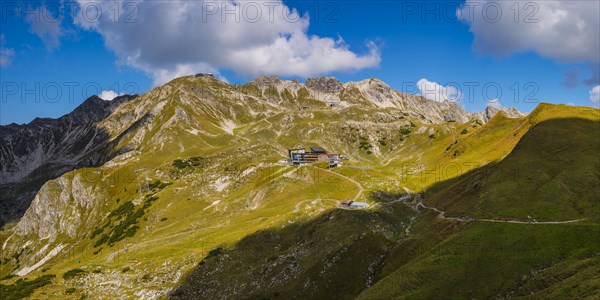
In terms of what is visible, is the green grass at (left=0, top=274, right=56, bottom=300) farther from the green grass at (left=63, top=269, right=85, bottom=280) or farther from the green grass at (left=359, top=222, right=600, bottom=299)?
the green grass at (left=359, top=222, right=600, bottom=299)

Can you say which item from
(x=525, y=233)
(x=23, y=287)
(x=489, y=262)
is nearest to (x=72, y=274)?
(x=23, y=287)

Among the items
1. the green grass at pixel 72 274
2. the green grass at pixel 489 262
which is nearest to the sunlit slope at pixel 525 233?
the green grass at pixel 489 262

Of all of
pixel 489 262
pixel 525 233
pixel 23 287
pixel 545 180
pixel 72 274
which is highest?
pixel 545 180

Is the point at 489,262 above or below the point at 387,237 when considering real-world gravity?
below

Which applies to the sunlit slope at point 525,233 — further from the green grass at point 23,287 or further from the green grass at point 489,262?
the green grass at point 23,287

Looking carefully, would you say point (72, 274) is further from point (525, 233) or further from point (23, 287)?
point (525, 233)


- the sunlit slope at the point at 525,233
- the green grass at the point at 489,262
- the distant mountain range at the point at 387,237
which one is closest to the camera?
the sunlit slope at the point at 525,233

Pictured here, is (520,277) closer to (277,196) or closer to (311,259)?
(311,259)

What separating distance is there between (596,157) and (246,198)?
120m

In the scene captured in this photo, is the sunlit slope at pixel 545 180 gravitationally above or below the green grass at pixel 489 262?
above

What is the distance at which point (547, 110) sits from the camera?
133875 millimetres

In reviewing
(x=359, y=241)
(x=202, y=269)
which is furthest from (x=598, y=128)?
(x=202, y=269)

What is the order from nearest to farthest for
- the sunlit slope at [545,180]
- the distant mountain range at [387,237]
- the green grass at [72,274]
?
1. the distant mountain range at [387,237]
2. the sunlit slope at [545,180]
3. the green grass at [72,274]

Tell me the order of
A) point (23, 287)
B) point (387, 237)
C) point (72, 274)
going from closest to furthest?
1. point (23, 287)
2. point (72, 274)
3. point (387, 237)
